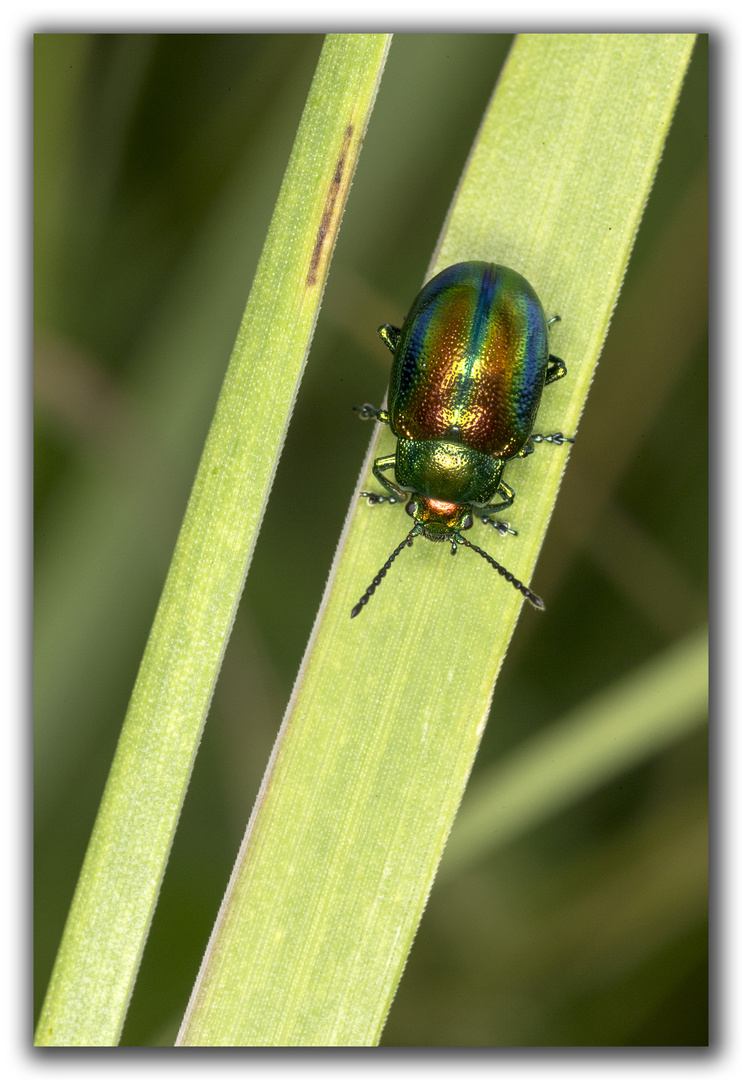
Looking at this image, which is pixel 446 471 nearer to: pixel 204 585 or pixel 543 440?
pixel 543 440

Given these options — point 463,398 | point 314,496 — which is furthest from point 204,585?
point 314,496

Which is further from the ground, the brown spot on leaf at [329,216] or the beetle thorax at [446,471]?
the brown spot on leaf at [329,216]

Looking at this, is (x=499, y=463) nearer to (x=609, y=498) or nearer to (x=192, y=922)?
(x=609, y=498)

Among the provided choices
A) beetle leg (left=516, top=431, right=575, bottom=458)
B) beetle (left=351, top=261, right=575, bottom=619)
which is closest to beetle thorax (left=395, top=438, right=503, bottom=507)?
beetle (left=351, top=261, right=575, bottom=619)

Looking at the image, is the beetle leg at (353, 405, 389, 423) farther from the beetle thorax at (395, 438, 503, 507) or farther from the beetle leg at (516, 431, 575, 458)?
the beetle leg at (516, 431, 575, 458)

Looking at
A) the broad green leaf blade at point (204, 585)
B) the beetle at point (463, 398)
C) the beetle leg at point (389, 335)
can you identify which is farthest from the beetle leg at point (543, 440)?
the broad green leaf blade at point (204, 585)

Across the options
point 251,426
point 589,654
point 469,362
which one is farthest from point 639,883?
point 251,426

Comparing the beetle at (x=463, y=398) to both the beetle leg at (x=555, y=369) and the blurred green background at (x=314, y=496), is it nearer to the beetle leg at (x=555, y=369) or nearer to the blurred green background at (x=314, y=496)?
the beetle leg at (x=555, y=369)
